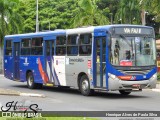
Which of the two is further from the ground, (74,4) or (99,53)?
(74,4)

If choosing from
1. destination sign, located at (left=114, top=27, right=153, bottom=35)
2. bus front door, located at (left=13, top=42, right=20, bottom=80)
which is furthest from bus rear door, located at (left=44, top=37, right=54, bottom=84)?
destination sign, located at (left=114, top=27, right=153, bottom=35)

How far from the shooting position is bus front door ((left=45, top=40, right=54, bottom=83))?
76.9 ft

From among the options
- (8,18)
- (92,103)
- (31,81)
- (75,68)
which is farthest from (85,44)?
(8,18)

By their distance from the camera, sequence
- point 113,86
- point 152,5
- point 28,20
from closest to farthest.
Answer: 1. point 113,86
2. point 152,5
3. point 28,20

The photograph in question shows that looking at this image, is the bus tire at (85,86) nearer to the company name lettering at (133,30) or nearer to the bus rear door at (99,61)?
the bus rear door at (99,61)

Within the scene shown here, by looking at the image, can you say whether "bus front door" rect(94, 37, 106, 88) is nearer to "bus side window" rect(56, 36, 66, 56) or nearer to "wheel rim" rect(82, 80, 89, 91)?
"wheel rim" rect(82, 80, 89, 91)

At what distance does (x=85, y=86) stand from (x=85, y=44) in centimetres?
184

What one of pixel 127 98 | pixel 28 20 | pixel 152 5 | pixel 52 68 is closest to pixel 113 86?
pixel 127 98

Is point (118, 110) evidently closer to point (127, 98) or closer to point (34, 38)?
point (127, 98)

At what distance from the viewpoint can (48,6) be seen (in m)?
69.5

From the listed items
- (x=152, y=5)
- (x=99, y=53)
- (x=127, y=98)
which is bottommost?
(x=127, y=98)

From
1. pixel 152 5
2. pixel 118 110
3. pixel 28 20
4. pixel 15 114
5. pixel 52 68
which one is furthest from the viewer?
pixel 28 20

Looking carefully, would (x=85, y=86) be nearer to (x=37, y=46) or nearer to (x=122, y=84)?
(x=122, y=84)

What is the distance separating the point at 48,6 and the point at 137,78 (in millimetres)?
51159
